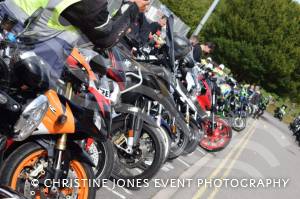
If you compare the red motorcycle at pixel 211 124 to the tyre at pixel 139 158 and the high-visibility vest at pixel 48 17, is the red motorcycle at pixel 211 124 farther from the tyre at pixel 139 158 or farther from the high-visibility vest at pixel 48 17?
the high-visibility vest at pixel 48 17

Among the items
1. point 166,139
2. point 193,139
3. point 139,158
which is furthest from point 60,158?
point 193,139

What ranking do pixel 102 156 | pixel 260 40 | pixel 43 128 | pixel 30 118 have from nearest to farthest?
1. pixel 30 118
2. pixel 43 128
3. pixel 102 156
4. pixel 260 40

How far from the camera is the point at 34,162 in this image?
3648mm

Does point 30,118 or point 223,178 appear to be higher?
point 30,118

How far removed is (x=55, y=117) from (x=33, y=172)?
44 cm

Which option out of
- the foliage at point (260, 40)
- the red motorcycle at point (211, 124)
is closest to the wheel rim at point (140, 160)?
the red motorcycle at point (211, 124)

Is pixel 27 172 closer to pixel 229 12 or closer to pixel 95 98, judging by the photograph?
pixel 95 98

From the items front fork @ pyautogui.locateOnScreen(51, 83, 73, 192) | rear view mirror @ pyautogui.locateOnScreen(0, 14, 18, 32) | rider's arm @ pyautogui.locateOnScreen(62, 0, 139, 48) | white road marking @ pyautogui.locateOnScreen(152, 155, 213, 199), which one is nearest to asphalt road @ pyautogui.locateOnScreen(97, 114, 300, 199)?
white road marking @ pyautogui.locateOnScreen(152, 155, 213, 199)

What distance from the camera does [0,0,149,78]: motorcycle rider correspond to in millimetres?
3469

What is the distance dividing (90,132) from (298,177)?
860cm

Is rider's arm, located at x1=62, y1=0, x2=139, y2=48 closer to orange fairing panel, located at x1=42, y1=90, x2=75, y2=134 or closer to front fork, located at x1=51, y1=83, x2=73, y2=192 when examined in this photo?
orange fairing panel, located at x1=42, y1=90, x2=75, y2=134

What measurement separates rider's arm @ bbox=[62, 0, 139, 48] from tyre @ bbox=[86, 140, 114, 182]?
1422 millimetres

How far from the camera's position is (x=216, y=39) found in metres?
53.2

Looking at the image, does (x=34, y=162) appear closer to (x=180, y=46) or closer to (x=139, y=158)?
(x=139, y=158)
